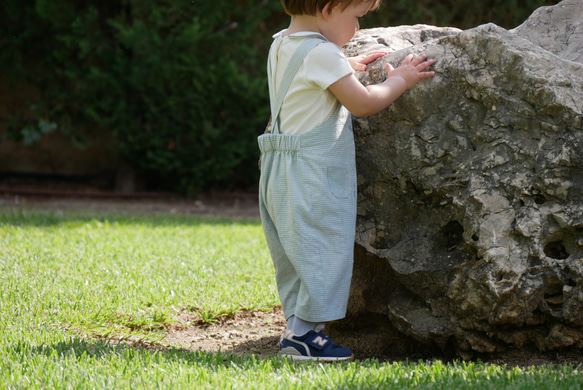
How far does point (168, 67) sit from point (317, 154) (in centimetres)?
551

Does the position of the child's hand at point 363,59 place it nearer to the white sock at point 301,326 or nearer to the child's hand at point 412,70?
the child's hand at point 412,70

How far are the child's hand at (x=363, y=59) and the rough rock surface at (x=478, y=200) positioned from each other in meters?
0.08

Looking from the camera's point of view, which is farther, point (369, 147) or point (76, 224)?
point (76, 224)

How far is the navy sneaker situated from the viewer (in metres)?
2.68

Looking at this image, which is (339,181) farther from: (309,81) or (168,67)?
(168,67)

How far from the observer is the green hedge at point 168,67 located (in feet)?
25.7

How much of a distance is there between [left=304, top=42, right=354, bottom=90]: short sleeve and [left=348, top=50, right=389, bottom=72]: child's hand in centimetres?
39

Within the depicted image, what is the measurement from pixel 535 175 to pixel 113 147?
6744 millimetres

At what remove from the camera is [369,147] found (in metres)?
2.95

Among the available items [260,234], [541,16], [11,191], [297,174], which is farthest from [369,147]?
[11,191]

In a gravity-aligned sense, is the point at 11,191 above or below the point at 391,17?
below

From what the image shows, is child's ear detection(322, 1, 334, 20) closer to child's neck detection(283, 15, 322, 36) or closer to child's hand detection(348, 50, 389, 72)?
child's neck detection(283, 15, 322, 36)

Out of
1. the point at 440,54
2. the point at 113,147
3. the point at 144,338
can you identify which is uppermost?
the point at 440,54

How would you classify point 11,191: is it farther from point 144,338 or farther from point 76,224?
point 144,338
